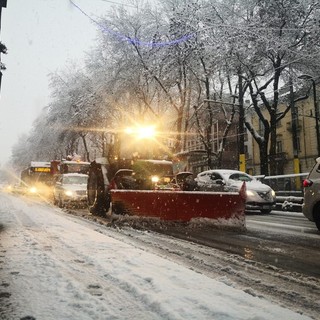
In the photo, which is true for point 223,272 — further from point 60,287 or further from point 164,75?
point 164,75

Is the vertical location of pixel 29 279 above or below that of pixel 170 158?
below

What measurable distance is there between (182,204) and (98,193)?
12.7 feet

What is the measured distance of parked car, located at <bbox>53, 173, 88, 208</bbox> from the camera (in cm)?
1542

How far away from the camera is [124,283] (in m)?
3.46

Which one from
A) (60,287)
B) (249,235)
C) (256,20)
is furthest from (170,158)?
(256,20)

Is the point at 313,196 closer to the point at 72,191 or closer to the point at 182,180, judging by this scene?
the point at 182,180

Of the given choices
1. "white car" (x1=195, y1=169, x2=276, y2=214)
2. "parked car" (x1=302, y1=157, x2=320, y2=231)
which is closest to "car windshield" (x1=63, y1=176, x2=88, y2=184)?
"white car" (x1=195, y1=169, x2=276, y2=214)

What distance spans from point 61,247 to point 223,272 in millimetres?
2557

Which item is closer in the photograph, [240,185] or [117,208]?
[117,208]

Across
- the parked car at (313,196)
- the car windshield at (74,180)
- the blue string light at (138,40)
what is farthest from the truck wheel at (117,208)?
the blue string light at (138,40)

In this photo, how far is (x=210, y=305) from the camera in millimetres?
2854

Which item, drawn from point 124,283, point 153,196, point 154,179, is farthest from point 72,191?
point 124,283

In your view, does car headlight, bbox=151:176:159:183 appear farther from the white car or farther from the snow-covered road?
the snow-covered road

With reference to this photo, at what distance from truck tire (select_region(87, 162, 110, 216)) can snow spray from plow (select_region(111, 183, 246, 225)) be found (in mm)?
1726
